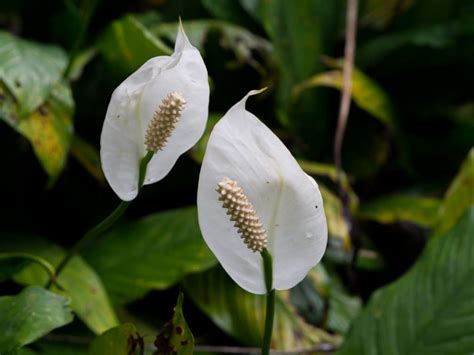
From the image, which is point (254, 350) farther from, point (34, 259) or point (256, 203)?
point (256, 203)

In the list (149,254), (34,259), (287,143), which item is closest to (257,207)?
(34,259)

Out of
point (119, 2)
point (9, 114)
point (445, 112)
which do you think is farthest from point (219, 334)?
point (445, 112)

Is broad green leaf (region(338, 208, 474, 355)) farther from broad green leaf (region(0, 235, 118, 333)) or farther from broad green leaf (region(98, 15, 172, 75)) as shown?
broad green leaf (region(98, 15, 172, 75))

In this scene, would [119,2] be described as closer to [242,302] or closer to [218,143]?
[242,302]

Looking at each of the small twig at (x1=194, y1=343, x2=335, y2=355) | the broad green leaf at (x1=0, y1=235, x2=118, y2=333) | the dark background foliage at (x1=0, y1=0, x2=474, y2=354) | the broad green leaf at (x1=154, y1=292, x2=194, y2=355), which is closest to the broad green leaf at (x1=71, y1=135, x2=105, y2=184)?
the dark background foliage at (x1=0, y1=0, x2=474, y2=354)

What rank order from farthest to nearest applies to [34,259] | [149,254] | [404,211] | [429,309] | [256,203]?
[404,211] → [149,254] → [429,309] → [34,259] → [256,203]
